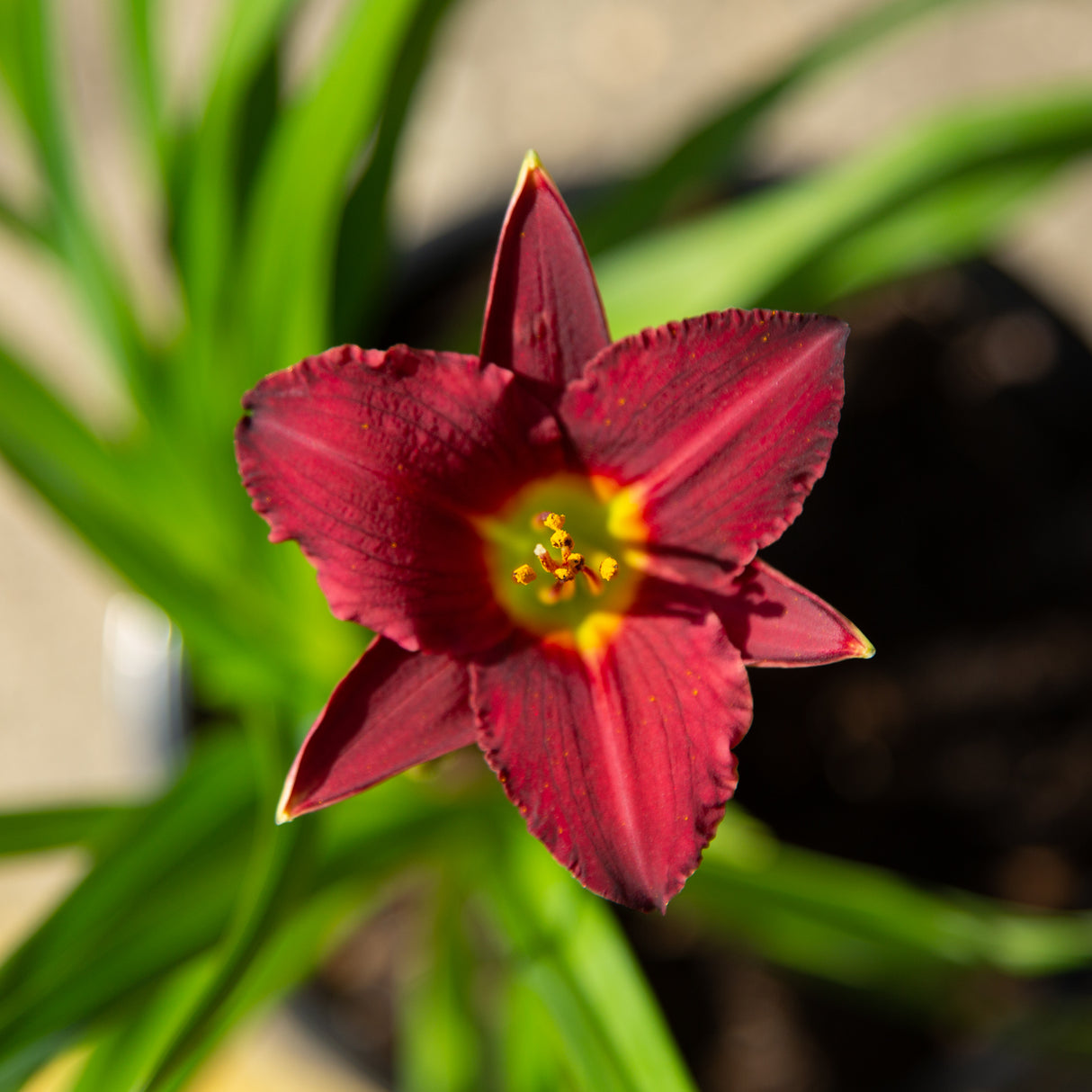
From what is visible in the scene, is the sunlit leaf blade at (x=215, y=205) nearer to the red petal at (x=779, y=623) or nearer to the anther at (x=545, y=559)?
the anther at (x=545, y=559)

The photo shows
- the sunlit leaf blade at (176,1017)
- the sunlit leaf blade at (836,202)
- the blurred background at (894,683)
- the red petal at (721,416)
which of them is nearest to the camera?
the red petal at (721,416)

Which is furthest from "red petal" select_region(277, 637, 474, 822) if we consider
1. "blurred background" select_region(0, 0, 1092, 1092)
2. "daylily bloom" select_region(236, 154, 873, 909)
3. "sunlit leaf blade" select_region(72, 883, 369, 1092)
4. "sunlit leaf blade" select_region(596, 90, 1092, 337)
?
"blurred background" select_region(0, 0, 1092, 1092)

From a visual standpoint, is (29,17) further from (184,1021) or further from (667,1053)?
(667,1053)

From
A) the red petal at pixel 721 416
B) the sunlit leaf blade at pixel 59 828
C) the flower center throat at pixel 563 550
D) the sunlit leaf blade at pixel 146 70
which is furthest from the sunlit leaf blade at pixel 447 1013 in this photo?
the sunlit leaf blade at pixel 146 70

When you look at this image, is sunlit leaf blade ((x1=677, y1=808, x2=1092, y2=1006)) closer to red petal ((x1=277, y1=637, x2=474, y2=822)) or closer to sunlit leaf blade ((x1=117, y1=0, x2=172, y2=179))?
red petal ((x1=277, y1=637, x2=474, y2=822))

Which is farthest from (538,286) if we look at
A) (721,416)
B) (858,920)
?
(858,920)
